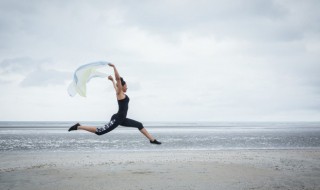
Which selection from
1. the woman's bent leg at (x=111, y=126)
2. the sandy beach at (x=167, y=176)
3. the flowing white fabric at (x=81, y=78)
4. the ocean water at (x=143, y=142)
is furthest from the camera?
the ocean water at (x=143, y=142)

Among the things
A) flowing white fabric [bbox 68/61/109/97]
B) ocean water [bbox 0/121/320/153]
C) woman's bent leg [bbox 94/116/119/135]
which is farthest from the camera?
ocean water [bbox 0/121/320/153]

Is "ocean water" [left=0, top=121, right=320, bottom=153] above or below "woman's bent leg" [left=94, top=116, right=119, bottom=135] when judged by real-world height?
below

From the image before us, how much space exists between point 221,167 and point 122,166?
6122 millimetres

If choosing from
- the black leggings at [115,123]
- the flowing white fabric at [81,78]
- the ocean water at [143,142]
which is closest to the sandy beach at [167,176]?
the black leggings at [115,123]

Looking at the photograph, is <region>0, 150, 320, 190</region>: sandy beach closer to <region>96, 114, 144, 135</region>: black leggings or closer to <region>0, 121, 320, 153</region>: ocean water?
<region>96, 114, 144, 135</region>: black leggings

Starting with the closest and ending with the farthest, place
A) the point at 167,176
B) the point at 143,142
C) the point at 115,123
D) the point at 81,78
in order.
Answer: the point at 115,123 → the point at 81,78 → the point at 167,176 → the point at 143,142

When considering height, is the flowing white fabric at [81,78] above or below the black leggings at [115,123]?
above

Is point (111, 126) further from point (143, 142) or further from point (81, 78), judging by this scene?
point (143, 142)

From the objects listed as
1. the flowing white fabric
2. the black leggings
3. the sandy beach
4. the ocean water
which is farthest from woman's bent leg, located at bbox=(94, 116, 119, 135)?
the ocean water

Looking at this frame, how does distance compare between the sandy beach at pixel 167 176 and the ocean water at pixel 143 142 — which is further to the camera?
the ocean water at pixel 143 142

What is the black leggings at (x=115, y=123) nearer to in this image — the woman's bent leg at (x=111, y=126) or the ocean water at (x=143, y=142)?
the woman's bent leg at (x=111, y=126)

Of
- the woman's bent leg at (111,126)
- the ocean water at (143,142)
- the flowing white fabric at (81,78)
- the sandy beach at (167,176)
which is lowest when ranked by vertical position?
the ocean water at (143,142)

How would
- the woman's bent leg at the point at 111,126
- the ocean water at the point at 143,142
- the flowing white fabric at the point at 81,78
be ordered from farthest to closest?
the ocean water at the point at 143,142
the flowing white fabric at the point at 81,78
the woman's bent leg at the point at 111,126

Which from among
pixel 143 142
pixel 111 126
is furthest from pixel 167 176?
pixel 143 142
